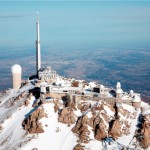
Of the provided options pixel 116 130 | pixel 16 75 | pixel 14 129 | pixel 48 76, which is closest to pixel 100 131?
pixel 116 130

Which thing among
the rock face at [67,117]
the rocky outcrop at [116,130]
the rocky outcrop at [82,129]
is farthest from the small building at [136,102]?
the rock face at [67,117]

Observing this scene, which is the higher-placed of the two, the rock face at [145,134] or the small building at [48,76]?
the small building at [48,76]

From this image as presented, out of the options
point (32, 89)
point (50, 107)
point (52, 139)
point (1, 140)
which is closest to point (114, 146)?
point (52, 139)

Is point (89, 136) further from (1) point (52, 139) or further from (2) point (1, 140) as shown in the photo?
(2) point (1, 140)

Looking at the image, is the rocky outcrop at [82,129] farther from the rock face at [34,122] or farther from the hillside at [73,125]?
the rock face at [34,122]

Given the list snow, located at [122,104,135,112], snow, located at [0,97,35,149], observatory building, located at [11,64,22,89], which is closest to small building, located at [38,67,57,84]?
observatory building, located at [11,64,22,89]
